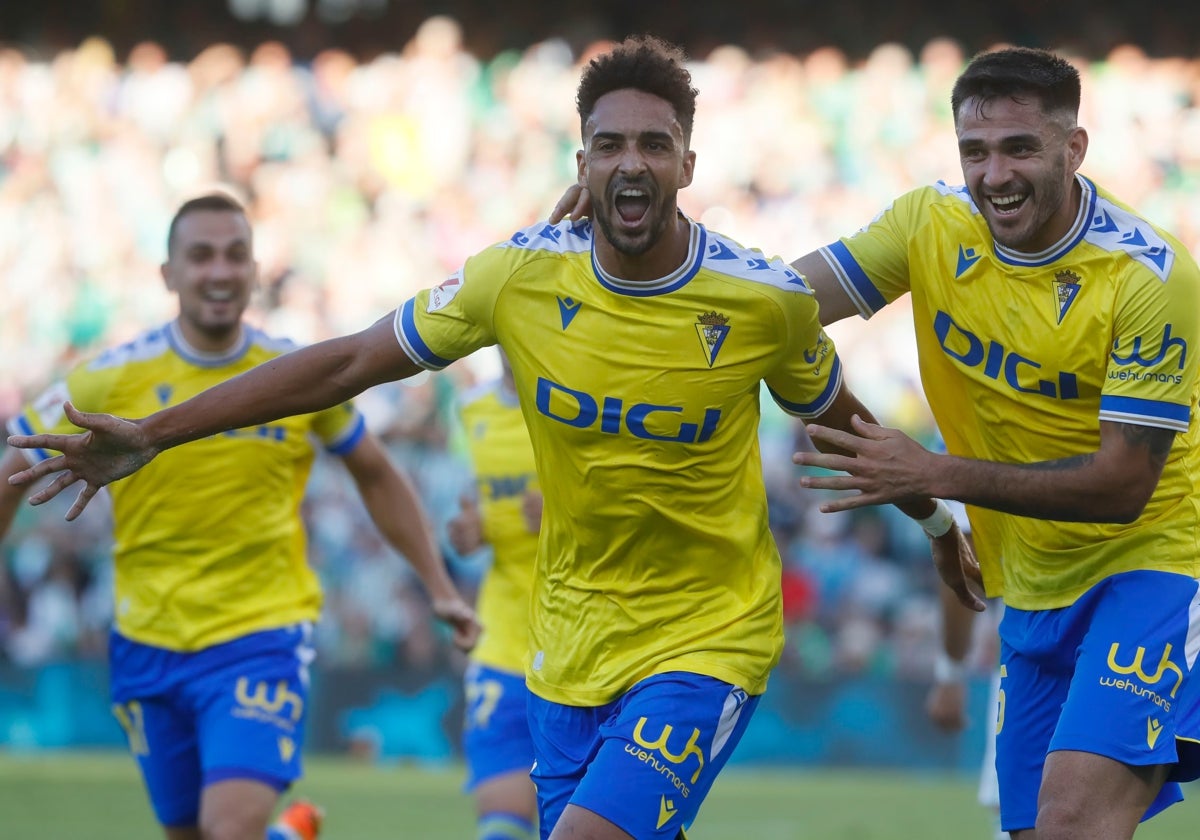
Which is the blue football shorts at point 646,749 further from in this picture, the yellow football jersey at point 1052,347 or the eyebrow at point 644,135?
the eyebrow at point 644,135

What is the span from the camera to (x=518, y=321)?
5.49m

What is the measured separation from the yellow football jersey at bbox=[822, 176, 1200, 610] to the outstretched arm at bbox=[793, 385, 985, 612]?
0.12 m

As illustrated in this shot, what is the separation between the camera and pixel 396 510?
7715mm

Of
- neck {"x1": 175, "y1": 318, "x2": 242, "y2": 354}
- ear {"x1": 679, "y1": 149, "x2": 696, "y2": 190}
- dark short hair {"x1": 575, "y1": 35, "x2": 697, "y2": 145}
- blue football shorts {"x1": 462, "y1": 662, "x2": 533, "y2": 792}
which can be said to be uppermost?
dark short hair {"x1": 575, "y1": 35, "x2": 697, "y2": 145}

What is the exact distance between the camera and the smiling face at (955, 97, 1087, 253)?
549 cm

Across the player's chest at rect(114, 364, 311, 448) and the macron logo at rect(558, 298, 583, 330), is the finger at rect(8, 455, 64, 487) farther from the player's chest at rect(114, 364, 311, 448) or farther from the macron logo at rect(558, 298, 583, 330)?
the player's chest at rect(114, 364, 311, 448)

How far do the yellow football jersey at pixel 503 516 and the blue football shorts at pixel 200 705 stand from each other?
4.35 ft

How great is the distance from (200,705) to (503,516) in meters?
2.06

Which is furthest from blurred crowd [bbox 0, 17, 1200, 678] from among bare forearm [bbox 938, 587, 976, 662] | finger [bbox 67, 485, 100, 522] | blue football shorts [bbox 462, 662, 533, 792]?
finger [bbox 67, 485, 100, 522]

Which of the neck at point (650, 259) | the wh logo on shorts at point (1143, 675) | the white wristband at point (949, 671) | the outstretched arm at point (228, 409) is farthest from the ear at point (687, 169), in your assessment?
the white wristband at point (949, 671)

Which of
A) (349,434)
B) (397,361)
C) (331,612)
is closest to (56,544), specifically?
(331,612)

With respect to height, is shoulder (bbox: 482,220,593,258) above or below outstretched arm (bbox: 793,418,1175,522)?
above

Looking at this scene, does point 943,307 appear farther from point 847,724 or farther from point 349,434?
point 847,724

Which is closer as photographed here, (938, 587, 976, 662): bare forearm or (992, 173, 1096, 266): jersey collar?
(992, 173, 1096, 266): jersey collar
